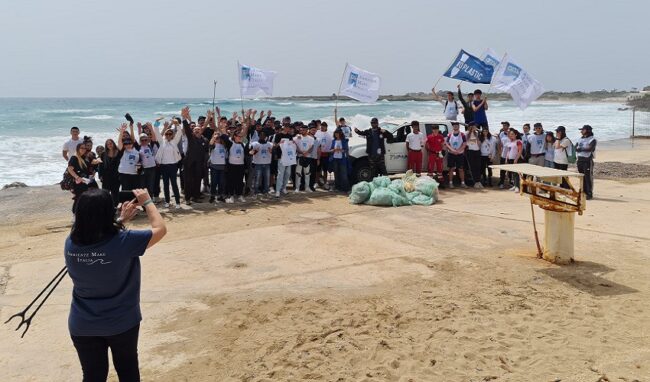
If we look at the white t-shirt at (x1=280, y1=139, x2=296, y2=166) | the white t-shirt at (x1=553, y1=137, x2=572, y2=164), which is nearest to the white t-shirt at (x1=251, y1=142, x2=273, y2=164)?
the white t-shirt at (x1=280, y1=139, x2=296, y2=166)

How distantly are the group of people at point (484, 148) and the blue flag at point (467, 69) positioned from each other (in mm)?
648

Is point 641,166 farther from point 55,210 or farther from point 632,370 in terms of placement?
point 55,210

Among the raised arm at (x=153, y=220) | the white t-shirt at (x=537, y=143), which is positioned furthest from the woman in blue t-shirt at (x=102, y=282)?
the white t-shirt at (x=537, y=143)

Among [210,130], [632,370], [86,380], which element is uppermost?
[210,130]

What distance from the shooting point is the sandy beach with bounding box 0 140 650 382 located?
4.45 metres

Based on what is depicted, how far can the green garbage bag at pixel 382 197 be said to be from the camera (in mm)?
11234

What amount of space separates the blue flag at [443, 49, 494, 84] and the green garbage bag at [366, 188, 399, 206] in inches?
208

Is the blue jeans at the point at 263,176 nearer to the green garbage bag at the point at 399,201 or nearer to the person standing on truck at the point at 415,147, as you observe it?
the green garbage bag at the point at 399,201

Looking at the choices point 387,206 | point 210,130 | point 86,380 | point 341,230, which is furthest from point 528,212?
point 86,380

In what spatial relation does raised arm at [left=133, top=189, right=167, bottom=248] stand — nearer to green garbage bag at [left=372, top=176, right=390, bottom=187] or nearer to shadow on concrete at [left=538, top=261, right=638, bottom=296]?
shadow on concrete at [left=538, top=261, right=638, bottom=296]

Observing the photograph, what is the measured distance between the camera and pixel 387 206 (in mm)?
11289

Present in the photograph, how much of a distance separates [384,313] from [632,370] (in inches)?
86.8

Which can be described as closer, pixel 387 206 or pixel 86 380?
pixel 86 380

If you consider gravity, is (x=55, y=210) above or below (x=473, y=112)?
below
